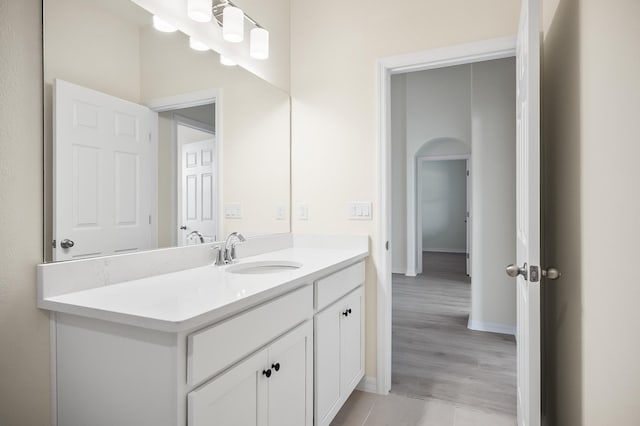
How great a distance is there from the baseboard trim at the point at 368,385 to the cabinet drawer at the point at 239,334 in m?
1.05

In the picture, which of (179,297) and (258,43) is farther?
(258,43)

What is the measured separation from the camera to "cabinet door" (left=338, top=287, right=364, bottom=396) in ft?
6.40

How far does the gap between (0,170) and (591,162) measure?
67.3 inches

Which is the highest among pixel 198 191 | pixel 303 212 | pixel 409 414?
pixel 198 191

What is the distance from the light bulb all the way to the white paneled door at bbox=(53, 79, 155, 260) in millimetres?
642

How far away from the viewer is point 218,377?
104 cm

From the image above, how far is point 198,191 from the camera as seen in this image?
1826mm

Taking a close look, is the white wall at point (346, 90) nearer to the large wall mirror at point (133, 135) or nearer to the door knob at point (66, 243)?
the large wall mirror at point (133, 135)

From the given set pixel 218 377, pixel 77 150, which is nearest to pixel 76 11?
pixel 77 150

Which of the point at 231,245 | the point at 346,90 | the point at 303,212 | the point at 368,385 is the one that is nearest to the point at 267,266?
the point at 231,245

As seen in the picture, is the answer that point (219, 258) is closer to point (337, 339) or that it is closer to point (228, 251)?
point (228, 251)

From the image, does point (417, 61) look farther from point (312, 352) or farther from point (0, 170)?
point (0, 170)

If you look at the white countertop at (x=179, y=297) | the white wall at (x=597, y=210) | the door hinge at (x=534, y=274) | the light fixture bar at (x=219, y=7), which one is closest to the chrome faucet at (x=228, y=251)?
the white countertop at (x=179, y=297)

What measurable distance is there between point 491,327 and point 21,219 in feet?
11.8
